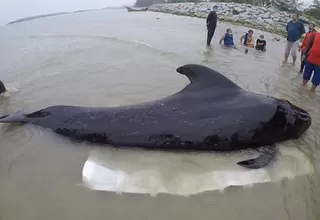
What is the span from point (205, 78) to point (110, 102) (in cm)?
251

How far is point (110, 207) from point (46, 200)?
820 mm

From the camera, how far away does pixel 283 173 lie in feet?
14.6

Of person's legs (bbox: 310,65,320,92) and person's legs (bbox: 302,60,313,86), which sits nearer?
person's legs (bbox: 310,65,320,92)

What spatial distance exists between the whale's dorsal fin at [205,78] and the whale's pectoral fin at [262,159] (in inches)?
47.8

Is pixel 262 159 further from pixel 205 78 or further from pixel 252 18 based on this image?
pixel 252 18

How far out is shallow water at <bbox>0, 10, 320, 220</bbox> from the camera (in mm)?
3764

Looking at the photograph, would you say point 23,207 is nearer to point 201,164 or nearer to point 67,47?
point 201,164

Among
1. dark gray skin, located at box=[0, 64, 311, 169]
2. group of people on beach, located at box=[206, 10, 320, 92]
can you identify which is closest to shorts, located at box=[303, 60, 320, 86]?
group of people on beach, located at box=[206, 10, 320, 92]

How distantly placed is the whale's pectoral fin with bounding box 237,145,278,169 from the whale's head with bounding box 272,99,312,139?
13.3 inches

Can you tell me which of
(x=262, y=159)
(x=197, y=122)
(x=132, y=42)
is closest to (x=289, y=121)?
(x=262, y=159)

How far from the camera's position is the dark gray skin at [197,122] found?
479cm

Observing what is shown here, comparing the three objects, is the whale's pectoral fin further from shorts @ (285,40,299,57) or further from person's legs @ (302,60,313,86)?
shorts @ (285,40,299,57)

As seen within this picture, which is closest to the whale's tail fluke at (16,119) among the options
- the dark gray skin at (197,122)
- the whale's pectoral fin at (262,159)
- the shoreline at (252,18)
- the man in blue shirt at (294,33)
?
the dark gray skin at (197,122)

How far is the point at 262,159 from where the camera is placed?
15.0 ft
